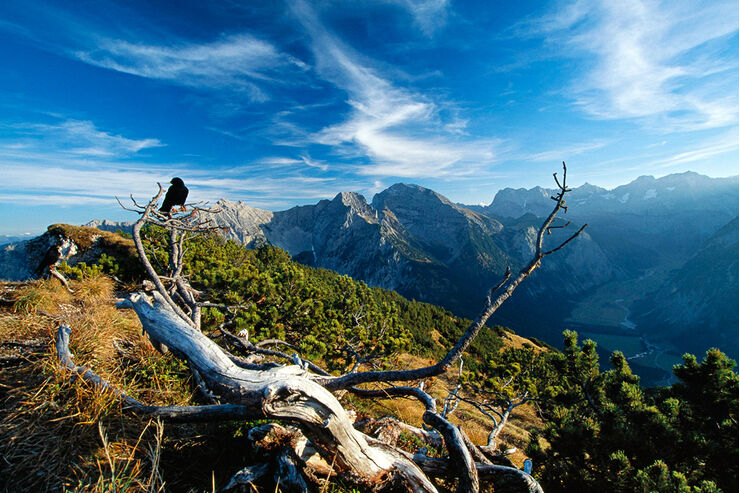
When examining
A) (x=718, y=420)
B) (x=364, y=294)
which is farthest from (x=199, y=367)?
(x=364, y=294)

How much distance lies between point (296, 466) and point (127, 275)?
16103 mm

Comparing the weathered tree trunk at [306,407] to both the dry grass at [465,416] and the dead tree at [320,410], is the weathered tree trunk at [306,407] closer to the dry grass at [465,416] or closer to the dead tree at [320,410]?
the dead tree at [320,410]

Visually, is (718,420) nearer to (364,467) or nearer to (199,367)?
(364,467)

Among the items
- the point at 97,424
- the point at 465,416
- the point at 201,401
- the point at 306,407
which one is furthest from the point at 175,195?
the point at 465,416

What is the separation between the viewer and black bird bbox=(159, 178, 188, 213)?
814 cm

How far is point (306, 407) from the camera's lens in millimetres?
3223

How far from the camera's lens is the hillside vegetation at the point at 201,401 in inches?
117

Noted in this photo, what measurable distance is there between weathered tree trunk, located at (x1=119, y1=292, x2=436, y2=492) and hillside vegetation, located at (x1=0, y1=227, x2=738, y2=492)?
1.54 feet

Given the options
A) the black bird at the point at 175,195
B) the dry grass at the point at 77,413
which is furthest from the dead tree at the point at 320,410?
the black bird at the point at 175,195

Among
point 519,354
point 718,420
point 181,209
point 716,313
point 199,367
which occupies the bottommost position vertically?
point 716,313

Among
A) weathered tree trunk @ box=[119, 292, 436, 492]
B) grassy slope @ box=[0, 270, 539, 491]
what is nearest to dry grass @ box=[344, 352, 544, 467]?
weathered tree trunk @ box=[119, 292, 436, 492]

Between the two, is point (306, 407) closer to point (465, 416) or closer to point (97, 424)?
point (97, 424)

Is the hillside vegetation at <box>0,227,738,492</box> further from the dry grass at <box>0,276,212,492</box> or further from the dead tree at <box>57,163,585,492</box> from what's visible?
the dead tree at <box>57,163,585,492</box>

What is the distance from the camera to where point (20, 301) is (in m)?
5.85
